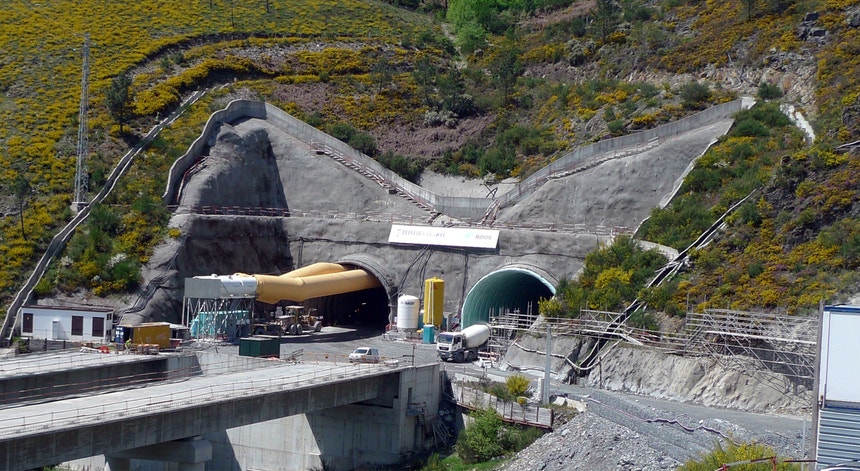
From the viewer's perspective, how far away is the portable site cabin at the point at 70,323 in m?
52.4

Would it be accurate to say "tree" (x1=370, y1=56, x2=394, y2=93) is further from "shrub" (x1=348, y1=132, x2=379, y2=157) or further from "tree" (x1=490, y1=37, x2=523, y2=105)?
"shrub" (x1=348, y1=132, x2=379, y2=157)

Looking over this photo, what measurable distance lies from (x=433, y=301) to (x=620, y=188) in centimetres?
1234

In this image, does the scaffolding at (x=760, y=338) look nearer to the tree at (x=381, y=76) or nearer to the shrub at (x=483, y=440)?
the shrub at (x=483, y=440)

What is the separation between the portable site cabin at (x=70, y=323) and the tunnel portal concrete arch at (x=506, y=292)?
17.5 metres

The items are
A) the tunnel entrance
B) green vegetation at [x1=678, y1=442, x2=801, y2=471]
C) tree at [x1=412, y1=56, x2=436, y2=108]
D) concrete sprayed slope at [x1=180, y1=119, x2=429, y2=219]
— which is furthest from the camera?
tree at [x1=412, y1=56, x2=436, y2=108]

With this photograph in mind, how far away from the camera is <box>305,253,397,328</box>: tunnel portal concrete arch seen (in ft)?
198

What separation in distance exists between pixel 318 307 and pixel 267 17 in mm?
43854

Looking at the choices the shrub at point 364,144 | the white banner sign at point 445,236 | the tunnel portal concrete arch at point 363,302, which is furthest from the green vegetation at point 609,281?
the shrub at point 364,144

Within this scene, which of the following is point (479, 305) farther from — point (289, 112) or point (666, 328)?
point (289, 112)

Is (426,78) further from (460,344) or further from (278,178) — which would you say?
(460,344)

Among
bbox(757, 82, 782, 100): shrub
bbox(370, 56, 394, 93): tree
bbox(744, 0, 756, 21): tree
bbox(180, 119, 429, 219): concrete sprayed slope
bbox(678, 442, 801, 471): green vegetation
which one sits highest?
bbox(744, 0, 756, 21): tree

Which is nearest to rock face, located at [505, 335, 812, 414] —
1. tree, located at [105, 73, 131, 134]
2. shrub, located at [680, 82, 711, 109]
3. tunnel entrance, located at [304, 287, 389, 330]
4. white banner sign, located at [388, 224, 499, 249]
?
white banner sign, located at [388, 224, 499, 249]

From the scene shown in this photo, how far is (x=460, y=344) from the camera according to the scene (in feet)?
168

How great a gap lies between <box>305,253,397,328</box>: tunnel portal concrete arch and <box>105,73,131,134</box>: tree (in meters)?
17.2
